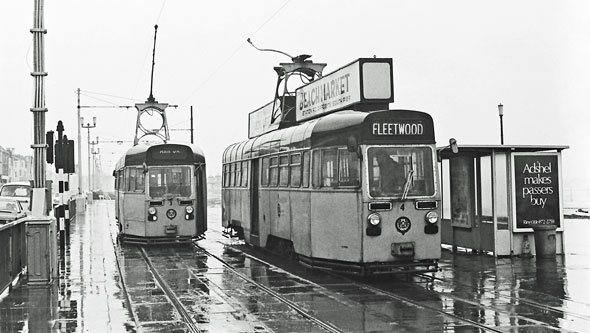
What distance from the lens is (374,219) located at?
14023mm

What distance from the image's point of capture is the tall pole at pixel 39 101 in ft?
49.7

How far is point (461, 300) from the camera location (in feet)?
40.1

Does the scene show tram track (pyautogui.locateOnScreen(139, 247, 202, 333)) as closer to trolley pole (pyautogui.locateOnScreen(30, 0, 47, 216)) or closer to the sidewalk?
the sidewalk

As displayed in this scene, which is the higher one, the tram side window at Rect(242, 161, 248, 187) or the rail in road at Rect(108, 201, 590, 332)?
the tram side window at Rect(242, 161, 248, 187)

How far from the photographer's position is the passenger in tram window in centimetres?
1422

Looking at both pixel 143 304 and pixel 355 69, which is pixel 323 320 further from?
pixel 355 69

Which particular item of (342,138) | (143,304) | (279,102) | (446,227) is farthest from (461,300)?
(279,102)

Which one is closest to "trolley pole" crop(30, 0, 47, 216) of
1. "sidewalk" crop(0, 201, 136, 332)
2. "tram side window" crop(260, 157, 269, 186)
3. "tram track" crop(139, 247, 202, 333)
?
"sidewalk" crop(0, 201, 136, 332)

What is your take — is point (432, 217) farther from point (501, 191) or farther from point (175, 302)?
point (175, 302)

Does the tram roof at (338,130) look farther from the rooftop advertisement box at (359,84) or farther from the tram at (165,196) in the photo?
the tram at (165,196)

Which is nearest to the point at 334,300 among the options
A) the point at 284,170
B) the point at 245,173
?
the point at 284,170

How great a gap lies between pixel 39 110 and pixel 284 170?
5.54 metres

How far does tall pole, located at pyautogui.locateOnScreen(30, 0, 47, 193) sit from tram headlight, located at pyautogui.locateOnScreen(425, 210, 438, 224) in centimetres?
743

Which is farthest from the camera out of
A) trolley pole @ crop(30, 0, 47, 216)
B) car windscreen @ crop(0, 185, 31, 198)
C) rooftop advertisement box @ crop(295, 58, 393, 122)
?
car windscreen @ crop(0, 185, 31, 198)
